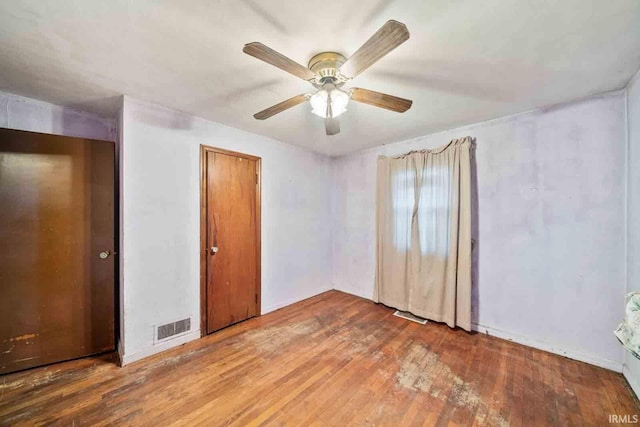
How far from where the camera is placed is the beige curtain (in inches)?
106

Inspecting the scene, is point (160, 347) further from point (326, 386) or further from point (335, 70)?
point (335, 70)

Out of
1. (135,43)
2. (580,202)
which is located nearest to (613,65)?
(580,202)

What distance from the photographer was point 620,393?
1729 millimetres

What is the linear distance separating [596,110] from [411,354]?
2.76 m

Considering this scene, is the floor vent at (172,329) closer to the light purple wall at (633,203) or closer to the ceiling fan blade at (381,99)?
the ceiling fan blade at (381,99)

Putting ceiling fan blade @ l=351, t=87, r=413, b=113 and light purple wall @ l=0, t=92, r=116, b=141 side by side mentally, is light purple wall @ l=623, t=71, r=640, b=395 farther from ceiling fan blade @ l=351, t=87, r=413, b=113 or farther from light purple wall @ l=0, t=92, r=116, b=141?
light purple wall @ l=0, t=92, r=116, b=141

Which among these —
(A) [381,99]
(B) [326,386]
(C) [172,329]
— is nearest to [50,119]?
(C) [172,329]

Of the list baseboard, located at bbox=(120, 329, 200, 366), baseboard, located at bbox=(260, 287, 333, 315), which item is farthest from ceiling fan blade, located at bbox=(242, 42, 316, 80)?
baseboard, located at bbox=(260, 287, 333, 315)

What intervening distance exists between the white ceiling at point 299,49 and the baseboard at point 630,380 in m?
2.28

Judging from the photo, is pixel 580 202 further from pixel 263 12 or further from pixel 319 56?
pixel 263 12

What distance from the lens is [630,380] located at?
1.80 m

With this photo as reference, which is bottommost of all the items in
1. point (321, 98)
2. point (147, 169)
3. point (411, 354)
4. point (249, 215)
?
point (411, 354)

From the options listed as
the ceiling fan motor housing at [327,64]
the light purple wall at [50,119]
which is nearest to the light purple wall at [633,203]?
the ceiling fan motor housing at [327,64]

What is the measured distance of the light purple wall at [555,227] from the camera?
203 cm
